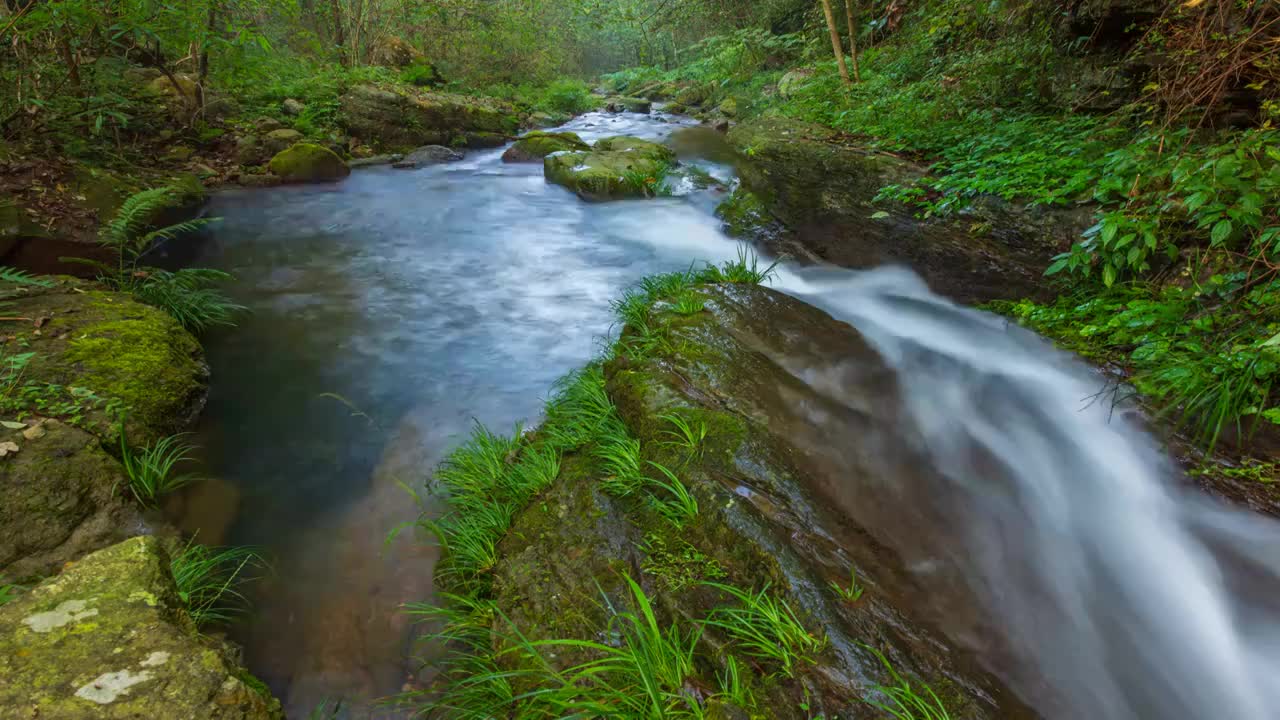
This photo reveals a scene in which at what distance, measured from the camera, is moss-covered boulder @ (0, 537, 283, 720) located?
4.75 ft

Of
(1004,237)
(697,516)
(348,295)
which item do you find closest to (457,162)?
(348,295)

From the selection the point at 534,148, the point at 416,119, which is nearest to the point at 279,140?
the point at 416,119

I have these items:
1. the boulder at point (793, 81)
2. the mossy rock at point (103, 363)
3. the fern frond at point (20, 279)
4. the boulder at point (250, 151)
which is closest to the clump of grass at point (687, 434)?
the mossy rock at point (103, 363)

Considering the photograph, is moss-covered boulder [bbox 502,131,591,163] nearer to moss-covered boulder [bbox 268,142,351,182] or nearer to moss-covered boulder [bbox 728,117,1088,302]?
moss-covered boulder [bbox 268,142,351,182]

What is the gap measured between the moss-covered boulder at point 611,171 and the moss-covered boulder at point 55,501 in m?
7.64

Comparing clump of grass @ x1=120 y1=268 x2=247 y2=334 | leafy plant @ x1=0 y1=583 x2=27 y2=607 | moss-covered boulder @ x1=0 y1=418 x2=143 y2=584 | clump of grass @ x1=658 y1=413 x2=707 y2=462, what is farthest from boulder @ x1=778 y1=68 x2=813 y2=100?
leafy plant @ x1=0 y1=583 x2=27 y2=607

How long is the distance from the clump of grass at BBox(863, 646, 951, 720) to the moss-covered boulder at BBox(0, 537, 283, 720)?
6.68 feet

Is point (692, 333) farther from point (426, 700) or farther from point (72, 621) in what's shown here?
point (72, 621)

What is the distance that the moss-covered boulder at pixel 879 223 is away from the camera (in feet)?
14.7

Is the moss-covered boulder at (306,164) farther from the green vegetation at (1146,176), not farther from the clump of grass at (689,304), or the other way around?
the green vegetation at (1146,176)

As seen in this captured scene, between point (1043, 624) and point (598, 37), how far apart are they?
43.9 meters

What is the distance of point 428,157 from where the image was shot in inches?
451

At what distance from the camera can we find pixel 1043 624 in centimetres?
243

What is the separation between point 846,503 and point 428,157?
38.3 ft
